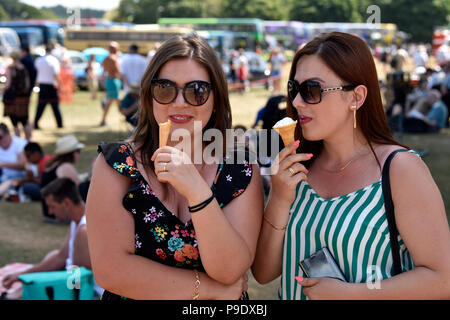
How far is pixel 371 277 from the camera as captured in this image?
5.74ft

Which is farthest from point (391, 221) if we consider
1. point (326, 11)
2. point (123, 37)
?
point (326, 11)

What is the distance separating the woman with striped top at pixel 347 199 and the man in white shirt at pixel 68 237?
2.48m

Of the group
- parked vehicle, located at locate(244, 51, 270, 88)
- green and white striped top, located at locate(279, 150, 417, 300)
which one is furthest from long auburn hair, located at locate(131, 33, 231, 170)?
parked vehicle, located at locate(244, 51, 270, 88)

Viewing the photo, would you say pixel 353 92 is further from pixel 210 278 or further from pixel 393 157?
pixel 210 278

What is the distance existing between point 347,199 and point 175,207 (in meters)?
0.63

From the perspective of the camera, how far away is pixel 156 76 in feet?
6.15

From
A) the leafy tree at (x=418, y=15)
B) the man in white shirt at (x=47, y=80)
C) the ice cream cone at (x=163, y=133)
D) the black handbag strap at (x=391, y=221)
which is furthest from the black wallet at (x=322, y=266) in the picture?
the leafy tree at (x=418, y=15)

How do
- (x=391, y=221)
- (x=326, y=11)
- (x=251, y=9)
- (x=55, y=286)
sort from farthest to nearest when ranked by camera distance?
(x=251, y=9) < (x=326, y=11) < (x=55, y=286) < (x=391, y=221)

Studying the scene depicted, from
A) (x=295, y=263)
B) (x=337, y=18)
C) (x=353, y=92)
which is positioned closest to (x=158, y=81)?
(x=353, y=92)

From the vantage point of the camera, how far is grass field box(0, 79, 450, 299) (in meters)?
6.00

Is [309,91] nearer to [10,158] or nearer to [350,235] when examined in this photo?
[350,235]

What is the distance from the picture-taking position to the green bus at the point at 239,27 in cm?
3559

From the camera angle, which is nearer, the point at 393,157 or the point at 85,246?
the point at 393,157
